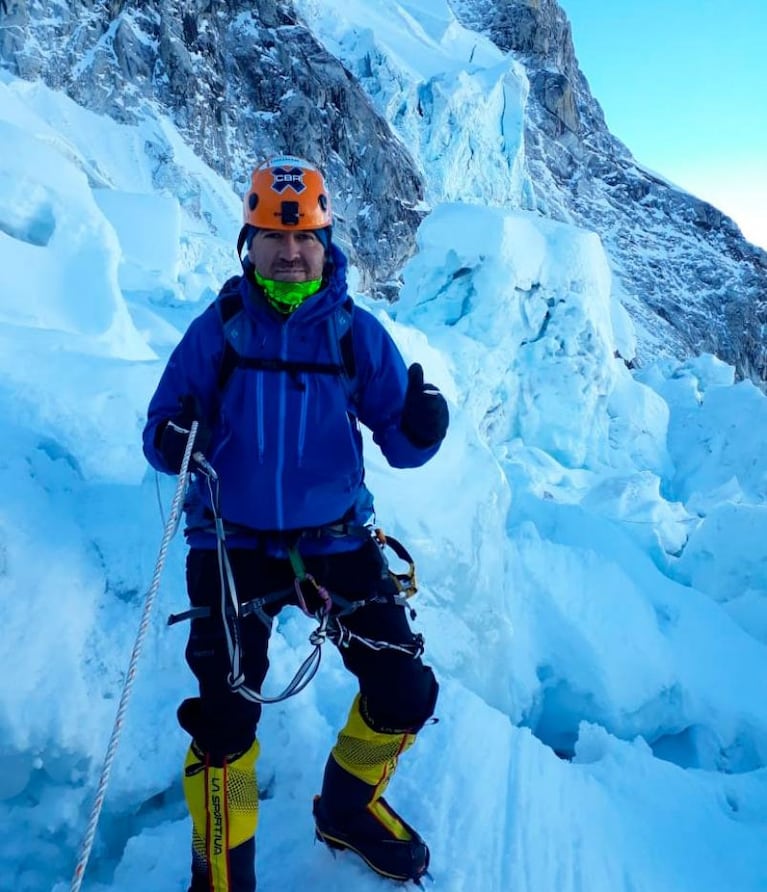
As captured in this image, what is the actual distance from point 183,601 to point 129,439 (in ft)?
2.04

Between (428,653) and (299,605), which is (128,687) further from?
(428,653)

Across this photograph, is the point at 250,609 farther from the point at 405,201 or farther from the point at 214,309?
the point at 405,201

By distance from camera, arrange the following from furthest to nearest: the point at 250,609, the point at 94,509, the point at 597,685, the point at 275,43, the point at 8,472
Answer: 1. the point at 275,43
2. the point at 597,685
3. the point at 94,509
4. the point at 8,472
5. the point at 250,609

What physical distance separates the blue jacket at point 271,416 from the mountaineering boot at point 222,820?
0.48 metres

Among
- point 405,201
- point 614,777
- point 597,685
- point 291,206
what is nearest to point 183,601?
point 291,206

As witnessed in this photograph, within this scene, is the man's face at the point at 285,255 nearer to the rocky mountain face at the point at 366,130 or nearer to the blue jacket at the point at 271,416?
the blue jacket at the point at 271,416

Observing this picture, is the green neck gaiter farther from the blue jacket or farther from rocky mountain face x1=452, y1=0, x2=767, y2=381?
rocky mountain face x1=452, y1=0, x2=767, y2=381

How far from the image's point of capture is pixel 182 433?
1.35m

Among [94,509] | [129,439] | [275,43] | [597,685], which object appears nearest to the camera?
[94,509]

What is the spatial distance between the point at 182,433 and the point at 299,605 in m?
0.47

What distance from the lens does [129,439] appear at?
2301 millimetres

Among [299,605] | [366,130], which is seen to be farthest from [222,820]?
[366,130]

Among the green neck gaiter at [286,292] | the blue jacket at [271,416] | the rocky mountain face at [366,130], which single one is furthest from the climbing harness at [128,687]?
the rocky mountain face at [366,130]

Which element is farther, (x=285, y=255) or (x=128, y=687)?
(x=285, y=255)
